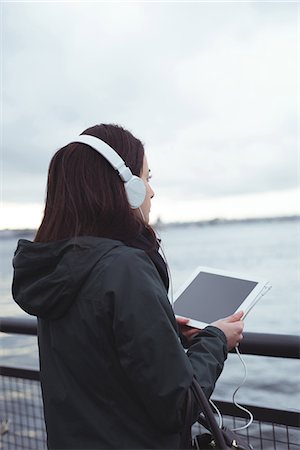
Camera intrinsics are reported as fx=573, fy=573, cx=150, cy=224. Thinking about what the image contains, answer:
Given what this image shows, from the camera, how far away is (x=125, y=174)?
1.54 metres

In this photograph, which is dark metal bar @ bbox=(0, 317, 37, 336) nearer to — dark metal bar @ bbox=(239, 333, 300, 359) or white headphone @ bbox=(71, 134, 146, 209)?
dark metal bar @ bbox=(239, 333, 300, 359)

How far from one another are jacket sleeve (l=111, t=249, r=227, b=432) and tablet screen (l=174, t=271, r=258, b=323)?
0.41 meters

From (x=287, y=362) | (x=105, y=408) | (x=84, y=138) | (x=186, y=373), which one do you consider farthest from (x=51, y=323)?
(x=287, y=362)

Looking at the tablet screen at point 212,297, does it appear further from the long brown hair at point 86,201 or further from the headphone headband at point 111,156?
the headphone headband at point 111,156

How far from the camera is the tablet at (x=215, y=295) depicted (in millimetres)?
1765

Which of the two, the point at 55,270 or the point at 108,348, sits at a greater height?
the point at 55,270

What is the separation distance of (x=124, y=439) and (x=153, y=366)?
0.23 m

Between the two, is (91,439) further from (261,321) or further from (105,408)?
(261,321)

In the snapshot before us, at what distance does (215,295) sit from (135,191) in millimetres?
503

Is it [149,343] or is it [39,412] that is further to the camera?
[39,412]

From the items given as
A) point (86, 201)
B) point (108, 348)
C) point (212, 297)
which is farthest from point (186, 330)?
point (86, 201)

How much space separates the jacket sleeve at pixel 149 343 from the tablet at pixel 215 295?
39cm

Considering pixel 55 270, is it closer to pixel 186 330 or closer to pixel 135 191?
pixel 135 191

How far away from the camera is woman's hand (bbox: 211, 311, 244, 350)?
1.62 meters
